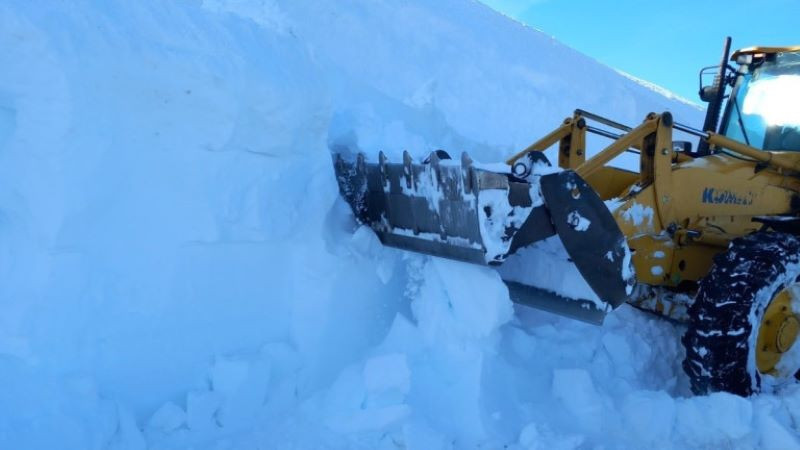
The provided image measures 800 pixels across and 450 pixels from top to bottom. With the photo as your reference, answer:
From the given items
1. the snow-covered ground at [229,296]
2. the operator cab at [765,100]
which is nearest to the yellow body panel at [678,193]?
the operator cab at [765,100]

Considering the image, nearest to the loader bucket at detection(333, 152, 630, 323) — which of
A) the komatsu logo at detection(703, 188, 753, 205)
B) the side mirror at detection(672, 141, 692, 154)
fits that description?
the komatsu logo at detection(703, 188, 753, 205)

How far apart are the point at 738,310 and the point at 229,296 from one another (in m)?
2.64

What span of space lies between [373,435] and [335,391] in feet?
1.08

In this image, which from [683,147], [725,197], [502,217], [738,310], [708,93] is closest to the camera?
[502,217]

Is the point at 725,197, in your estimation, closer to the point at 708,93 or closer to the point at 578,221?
the point at 708,93

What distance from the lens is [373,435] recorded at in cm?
287

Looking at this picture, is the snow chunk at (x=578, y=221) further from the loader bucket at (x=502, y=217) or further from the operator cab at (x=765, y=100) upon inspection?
the operator cab at (x=765, y=100)

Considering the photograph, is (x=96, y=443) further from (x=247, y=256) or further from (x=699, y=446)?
A: (x=699, y=446)

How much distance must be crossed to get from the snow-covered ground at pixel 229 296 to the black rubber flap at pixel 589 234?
1.55 feet

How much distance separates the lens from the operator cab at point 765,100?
15.7 feet

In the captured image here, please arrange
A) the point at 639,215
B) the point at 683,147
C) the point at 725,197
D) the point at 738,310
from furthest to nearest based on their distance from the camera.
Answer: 1. the point at 683,147
2. the point at 725,197
3. the point at 639,215
4. the point at 738,310

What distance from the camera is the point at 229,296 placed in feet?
10.4

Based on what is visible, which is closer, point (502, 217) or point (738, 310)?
point (502, 217)

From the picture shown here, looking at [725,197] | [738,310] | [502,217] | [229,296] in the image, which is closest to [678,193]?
[725,197]
